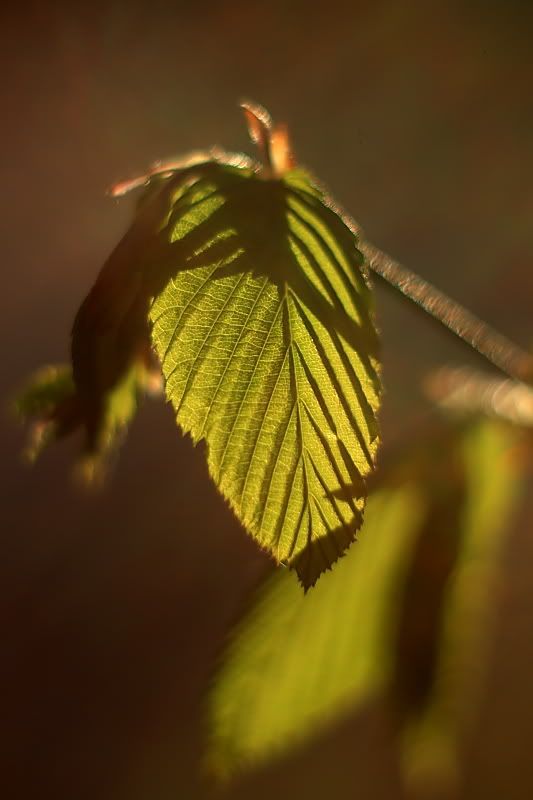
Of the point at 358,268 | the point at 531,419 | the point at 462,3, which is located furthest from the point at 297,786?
the point at 462,3

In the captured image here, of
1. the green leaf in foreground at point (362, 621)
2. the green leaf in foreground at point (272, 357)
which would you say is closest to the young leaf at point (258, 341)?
the green leaf in foreground at point (272, 357)

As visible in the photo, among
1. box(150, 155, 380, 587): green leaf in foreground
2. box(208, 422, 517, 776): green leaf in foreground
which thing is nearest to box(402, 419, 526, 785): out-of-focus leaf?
box(208, 422, 517, 776): green leaf in foreground

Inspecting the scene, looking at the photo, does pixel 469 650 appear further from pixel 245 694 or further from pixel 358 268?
pixel 358 268

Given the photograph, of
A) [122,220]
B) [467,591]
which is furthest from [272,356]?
[122,220]

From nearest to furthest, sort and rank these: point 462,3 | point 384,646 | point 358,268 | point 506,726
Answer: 1. point 358,268
2. point 384,646
3. point 506,726
4. point 462,3

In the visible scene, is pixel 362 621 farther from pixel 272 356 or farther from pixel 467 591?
pixel 272 356

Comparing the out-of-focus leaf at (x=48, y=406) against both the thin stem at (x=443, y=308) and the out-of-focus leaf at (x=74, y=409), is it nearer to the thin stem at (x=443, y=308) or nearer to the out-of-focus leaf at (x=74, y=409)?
the out-of-focus leaf at (x=74, y=409)

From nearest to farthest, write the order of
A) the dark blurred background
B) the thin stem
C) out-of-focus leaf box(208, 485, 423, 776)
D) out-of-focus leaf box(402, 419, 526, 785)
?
the thin stem → out-of-focus leaf box(402, 419, 526, 785) → out-of-focus leaf box(208, 485, 423, 776) → the dark blurred background

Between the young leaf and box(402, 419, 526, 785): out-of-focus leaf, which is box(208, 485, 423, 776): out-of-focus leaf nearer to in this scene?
box(402, 419, 526, 785): out-of-focus leaf
